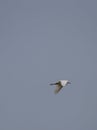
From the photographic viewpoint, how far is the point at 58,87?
2219mm
